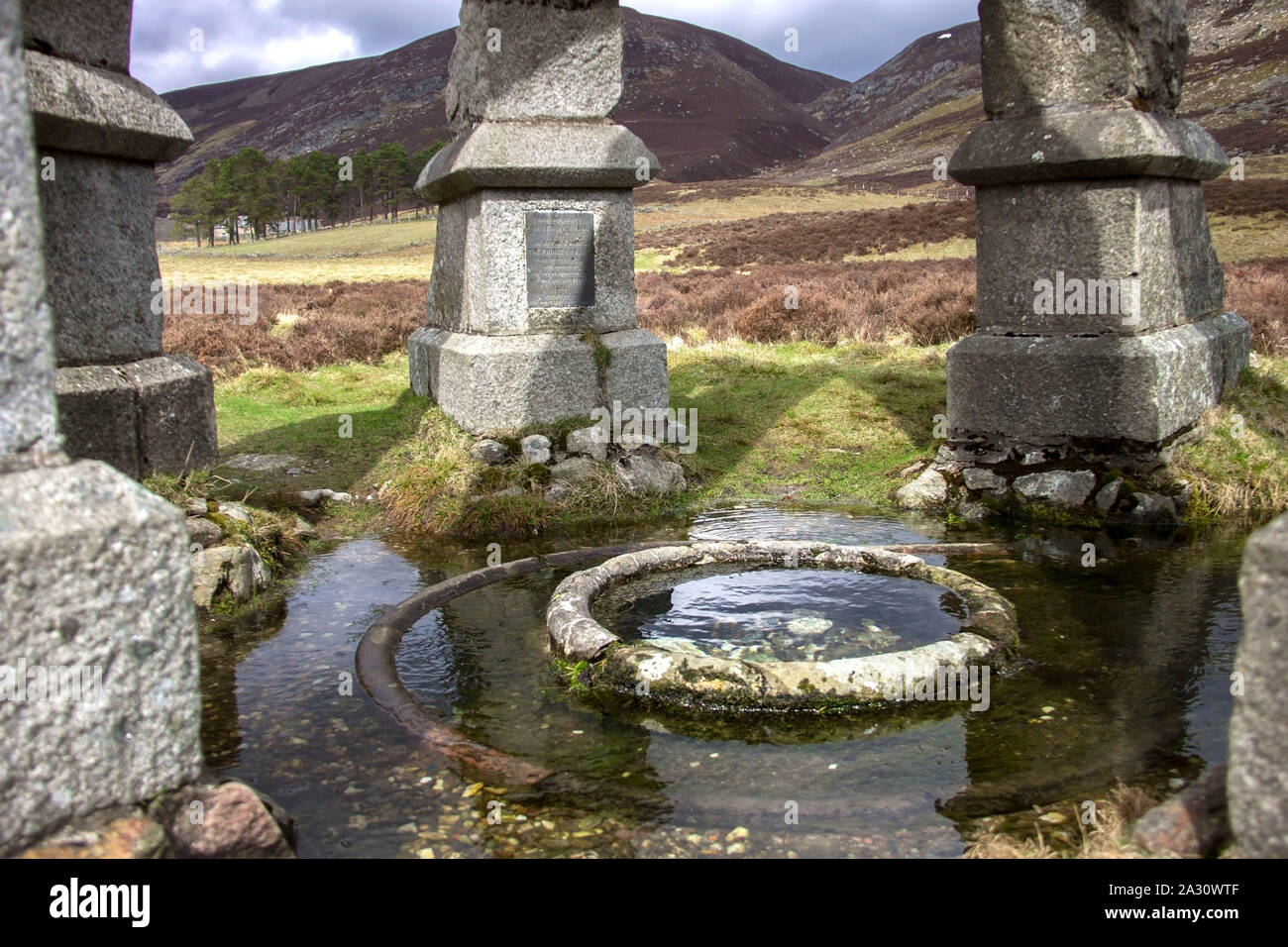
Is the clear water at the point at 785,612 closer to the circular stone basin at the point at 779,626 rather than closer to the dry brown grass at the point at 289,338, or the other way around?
the circular stone basin at the point at 779,626

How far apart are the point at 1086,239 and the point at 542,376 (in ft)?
13.3

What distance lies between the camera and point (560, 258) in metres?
8.22

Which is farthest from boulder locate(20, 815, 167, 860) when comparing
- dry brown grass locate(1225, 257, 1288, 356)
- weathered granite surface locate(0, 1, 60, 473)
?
dry brown grass locate(1225, 257, 1288, 356)

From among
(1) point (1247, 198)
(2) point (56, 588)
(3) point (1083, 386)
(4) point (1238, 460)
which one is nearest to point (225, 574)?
(2) point (56, 588)

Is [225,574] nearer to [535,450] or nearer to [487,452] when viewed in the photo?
[487,452]

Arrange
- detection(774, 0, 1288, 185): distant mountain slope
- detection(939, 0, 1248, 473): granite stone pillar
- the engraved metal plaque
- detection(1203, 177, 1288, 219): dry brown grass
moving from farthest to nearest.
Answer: detection(774, 0, 1288, 185): distant mountain slope
detection(1203, 177, 1288, 219): dry brown grass
the engraved metal plaque
detection(939, 0, 1248, 473): granite stone pillar

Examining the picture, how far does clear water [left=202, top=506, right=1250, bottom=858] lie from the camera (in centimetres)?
323

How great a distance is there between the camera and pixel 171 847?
89.4 inches

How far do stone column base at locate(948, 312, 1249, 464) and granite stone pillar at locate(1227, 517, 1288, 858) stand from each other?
18.1 ft

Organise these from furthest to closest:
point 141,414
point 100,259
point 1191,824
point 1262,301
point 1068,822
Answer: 1. point 1262,301
2. point 141,414
3. point 100,259
4. point 1068,822
5. point 1191,824

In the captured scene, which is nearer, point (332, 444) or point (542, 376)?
point (542, 376)

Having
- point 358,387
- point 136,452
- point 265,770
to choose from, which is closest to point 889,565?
point 265,770

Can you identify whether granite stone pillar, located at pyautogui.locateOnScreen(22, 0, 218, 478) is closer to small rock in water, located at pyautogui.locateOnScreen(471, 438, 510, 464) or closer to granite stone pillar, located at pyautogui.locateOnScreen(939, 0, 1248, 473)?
small rock in water, located at pyautogui.locateOnScreen(471, 438, 510, 464)

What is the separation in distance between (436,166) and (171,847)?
7161mm
